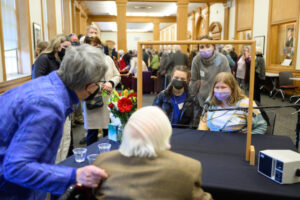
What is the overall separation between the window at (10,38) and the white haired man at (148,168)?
4458 millimetres

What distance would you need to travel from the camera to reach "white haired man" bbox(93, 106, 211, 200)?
873 millimetres

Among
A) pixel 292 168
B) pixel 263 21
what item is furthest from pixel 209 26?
pixel 292 168

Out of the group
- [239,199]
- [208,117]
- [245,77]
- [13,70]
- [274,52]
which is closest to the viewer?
[239,199]

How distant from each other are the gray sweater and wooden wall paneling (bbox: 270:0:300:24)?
269 inches

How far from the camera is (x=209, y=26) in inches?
524

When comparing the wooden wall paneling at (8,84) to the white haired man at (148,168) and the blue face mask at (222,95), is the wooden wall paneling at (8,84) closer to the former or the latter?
the blue face mask at (222,95)

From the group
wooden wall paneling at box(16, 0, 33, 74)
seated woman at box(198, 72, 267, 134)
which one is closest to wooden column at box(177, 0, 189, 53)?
wooden wall paneling at box(16, 0, 33, 74)

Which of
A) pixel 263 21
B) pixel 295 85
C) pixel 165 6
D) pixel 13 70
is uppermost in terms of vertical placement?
pixel 165 6

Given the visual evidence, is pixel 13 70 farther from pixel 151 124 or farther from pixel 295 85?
pixel 295 85

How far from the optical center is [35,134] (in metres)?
0.89

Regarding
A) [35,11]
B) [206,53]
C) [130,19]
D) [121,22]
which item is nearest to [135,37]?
[130,19]

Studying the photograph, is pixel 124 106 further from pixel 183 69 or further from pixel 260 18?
pixel 260 18

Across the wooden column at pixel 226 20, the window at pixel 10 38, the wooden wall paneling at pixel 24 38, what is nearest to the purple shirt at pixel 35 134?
the window at pixel 10 38

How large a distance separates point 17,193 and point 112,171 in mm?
447
